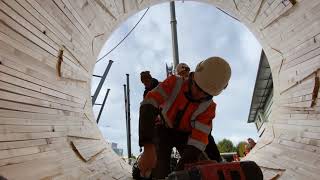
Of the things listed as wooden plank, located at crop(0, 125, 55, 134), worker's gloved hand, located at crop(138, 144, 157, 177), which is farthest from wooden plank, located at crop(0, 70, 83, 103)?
worker's gloved hand, located at crop(138, 144, 157, 177)

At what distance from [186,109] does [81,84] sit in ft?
10.6

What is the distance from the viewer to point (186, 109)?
2.92 meters

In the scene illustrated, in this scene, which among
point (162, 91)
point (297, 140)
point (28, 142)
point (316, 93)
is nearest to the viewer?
point (162, 91)

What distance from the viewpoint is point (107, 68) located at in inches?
765

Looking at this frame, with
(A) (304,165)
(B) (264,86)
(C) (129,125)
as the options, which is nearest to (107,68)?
(C) (129,125)

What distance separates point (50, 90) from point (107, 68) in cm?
1568

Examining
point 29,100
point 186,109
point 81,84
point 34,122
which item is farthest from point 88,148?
point 186,109

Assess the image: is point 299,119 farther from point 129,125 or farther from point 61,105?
point 129,125

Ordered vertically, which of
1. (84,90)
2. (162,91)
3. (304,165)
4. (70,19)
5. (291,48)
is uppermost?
(70,19)

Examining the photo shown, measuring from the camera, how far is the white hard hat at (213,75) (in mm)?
2418

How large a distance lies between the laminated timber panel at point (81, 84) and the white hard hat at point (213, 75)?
164 centimetres

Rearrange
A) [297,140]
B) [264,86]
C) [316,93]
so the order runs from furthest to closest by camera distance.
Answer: [264,86] → [297,140] → [316,93]

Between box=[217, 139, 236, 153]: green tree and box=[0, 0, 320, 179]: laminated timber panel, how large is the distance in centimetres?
1875

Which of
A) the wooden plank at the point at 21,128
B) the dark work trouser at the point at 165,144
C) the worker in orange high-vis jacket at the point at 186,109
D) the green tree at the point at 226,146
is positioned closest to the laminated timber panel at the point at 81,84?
the wooden plank at the point at 21,128
